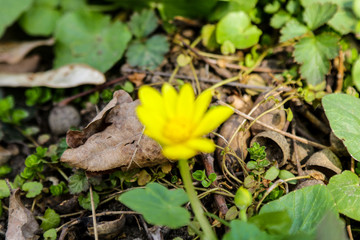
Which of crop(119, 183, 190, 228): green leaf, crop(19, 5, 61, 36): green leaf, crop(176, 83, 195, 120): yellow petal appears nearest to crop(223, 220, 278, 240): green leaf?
crop(119, 183, 190, 228): green leaf

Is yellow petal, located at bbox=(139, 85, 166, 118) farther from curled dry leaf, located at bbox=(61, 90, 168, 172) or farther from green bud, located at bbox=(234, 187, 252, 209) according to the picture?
green bud, located at bbox=(234, 187, 252, 209)

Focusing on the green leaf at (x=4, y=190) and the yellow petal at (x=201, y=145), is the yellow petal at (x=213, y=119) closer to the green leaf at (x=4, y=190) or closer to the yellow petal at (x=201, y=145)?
the yellow petal at (x=201, y=145)

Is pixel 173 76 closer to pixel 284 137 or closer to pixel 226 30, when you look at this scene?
pixel 226 30

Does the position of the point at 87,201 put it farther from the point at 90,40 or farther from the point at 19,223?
the point at 90,40

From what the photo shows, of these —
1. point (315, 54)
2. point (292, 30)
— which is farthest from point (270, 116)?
point (292, 30)

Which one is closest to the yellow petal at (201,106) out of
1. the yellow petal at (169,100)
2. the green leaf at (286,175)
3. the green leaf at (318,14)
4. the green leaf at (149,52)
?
A: the yellow petal at (169,100)
